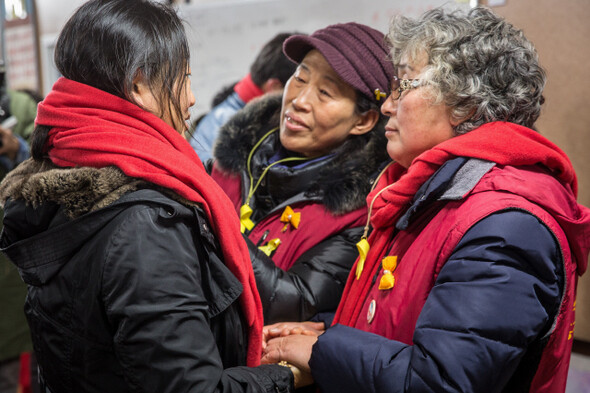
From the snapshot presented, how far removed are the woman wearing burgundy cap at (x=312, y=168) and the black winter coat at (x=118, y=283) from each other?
509 millimetres

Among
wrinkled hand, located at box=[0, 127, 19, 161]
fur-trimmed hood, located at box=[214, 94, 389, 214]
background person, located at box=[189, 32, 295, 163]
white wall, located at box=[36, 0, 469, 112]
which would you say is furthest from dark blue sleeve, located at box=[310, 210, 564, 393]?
wrinkled hand, located at box=[0, 127, 19, 161]

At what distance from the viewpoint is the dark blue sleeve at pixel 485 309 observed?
1.00 m

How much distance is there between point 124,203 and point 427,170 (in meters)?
0.65

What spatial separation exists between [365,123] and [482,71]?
58 centimetres

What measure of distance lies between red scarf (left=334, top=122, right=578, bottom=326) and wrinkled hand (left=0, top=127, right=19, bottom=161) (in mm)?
2162

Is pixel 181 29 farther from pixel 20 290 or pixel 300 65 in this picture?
pixel 20 290

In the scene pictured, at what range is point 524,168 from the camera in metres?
1.16

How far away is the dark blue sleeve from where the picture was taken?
39.2 inches

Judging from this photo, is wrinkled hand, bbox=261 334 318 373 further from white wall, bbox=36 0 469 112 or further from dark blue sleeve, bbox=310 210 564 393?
white wall, bbox=36 0 469 112

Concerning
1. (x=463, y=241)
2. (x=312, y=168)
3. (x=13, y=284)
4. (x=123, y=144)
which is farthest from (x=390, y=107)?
(x=13, y=284)

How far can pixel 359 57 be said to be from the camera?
1681 millimetres

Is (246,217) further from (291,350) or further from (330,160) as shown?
(291,350)

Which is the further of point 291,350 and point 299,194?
point 299,194

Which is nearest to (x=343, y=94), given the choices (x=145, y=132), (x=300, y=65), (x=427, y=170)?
(x=300, y=65)
